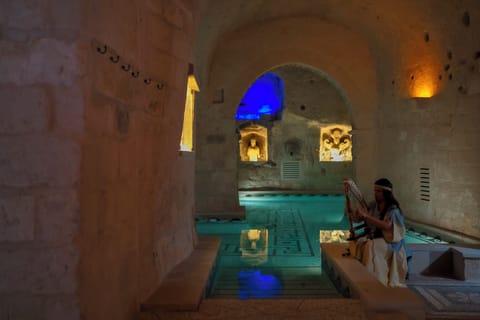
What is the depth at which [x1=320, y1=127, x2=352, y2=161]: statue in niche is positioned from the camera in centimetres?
1558

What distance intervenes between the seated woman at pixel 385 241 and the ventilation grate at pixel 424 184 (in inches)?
152

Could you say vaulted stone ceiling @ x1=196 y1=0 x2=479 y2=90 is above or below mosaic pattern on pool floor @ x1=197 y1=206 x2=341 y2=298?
above

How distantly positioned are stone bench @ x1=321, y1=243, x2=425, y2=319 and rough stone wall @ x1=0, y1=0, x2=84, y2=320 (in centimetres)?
215

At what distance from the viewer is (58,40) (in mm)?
1875

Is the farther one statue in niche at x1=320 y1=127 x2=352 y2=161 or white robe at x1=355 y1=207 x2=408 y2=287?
statue in niche at x1=320 y1=127 x2=352 y2=161

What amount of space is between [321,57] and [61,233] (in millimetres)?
8304

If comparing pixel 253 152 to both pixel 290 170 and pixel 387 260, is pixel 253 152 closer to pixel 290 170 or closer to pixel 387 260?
pixel 290 170

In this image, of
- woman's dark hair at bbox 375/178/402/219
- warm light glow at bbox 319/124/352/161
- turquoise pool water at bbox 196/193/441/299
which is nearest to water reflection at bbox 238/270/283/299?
turquoise pool water at bbox 196/193/441/299

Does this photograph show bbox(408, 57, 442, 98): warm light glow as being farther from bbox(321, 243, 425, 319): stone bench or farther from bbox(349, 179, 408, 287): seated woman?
bbox(321, 243, 425, 319): stone bench

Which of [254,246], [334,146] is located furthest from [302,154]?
[254,246]

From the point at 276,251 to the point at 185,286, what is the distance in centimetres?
268

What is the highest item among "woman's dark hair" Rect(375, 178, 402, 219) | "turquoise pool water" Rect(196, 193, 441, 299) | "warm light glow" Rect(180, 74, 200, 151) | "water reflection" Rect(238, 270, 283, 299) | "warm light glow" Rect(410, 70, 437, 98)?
"warm light glow" Rect(410, 70, 437, 98)

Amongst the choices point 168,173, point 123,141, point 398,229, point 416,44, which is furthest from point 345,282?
point 416,44

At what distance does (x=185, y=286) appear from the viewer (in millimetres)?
3199
